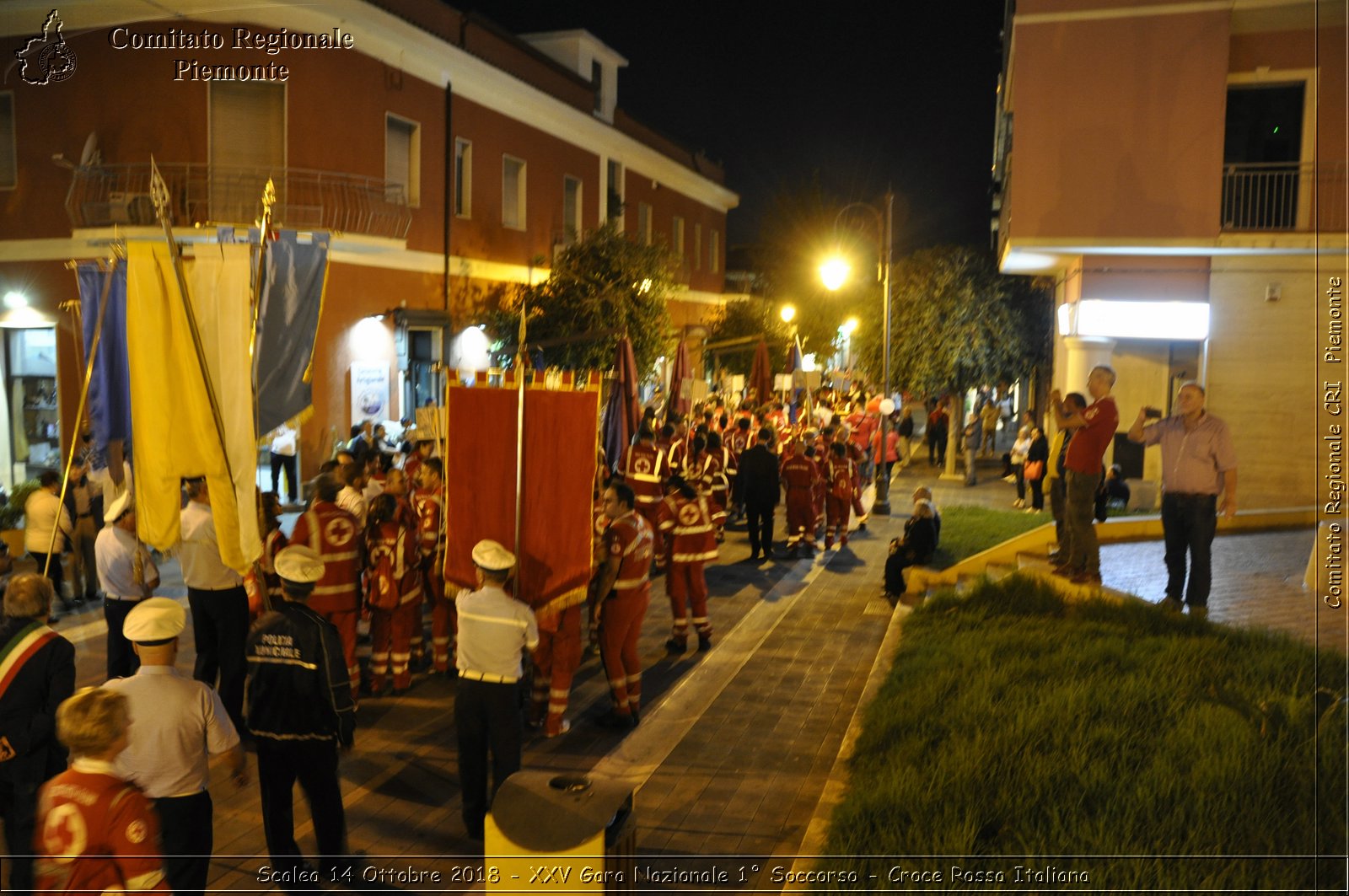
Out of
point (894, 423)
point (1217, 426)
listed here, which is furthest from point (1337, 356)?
point (894, 423)

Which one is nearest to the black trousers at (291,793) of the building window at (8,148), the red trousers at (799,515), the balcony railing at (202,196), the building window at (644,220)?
the red trousers at (799,515)

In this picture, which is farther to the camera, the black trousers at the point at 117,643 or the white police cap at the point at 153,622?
the black trousers at the point at 117,643

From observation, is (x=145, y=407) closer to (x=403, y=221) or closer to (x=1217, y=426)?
(x=1217, y=426)

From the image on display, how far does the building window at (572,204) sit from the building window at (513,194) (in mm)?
1772

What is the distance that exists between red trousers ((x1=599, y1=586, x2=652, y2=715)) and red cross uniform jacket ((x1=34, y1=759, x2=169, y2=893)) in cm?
449

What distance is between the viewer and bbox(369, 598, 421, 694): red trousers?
340 inches

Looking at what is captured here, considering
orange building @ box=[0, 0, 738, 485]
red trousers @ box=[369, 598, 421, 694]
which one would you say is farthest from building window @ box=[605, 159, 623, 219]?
red trousers @ box=[369, 598, 421, 694]

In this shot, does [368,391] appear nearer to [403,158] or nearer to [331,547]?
[403,158]

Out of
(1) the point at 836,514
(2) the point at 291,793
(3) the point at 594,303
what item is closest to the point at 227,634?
(2) the point at 291,793

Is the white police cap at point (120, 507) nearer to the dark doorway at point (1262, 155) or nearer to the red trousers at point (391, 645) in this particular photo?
the red trousers at point (391, 645)

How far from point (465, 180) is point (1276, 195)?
14820 mm

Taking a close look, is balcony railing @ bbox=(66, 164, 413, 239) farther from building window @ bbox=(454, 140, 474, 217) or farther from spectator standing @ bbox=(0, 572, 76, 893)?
spectator standing @ bbox=(0, 572, 76, 893)

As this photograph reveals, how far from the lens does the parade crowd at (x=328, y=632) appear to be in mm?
4375

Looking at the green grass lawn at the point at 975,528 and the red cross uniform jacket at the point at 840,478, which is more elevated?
the red cross uniform jacket at the point at 840,478
